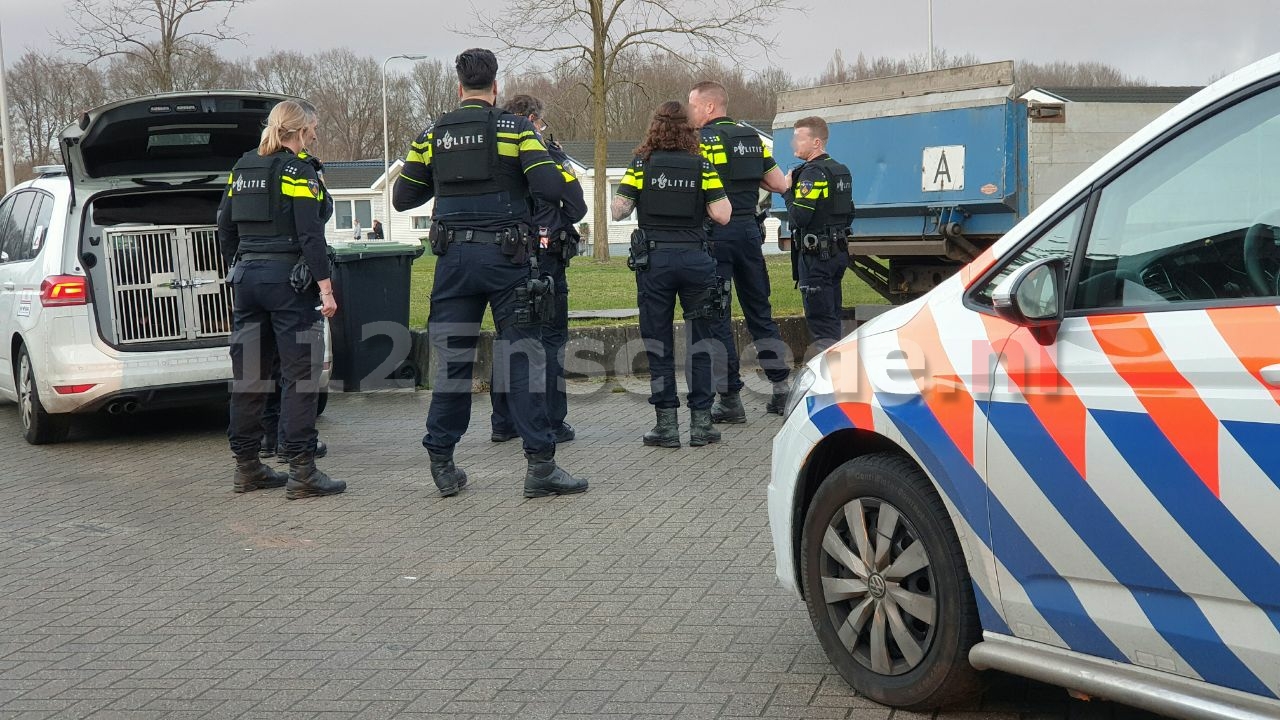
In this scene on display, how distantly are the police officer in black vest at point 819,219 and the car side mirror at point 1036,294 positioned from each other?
600cm

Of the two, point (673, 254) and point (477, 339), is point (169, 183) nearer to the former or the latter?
point (477, 339)

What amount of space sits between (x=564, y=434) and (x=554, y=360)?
2.13 ft

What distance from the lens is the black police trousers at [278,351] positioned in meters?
6.83

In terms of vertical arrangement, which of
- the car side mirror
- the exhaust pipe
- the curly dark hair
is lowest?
the exhaust pipe

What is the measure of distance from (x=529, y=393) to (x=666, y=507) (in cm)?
90

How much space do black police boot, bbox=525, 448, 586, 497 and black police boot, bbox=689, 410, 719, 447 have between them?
137cm

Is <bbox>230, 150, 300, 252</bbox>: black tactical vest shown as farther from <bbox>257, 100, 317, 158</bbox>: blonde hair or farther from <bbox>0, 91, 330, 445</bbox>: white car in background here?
<bbox>0, 91, 330, 445</bbox>: white car in background

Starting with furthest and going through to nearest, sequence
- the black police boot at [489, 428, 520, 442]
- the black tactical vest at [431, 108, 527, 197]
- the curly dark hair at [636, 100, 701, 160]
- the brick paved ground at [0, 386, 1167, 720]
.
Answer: the black police boot at [489, 428, 520, 442]
the curly dark hair at [636, 100, 701, 160]
the black tactical vest at [431, 108, 527, 197]
the brick paved ground at [0, 386, 1167, 720]

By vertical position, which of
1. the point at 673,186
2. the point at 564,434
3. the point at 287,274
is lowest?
the point at 564,434

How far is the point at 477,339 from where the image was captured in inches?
254

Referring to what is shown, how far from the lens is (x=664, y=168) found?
25.0 feet

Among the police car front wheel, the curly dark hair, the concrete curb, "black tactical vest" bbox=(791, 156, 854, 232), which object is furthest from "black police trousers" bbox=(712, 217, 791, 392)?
the police car front wheel

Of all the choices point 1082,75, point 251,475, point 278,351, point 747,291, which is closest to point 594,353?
point 747,291

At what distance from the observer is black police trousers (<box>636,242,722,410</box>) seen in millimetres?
7734
